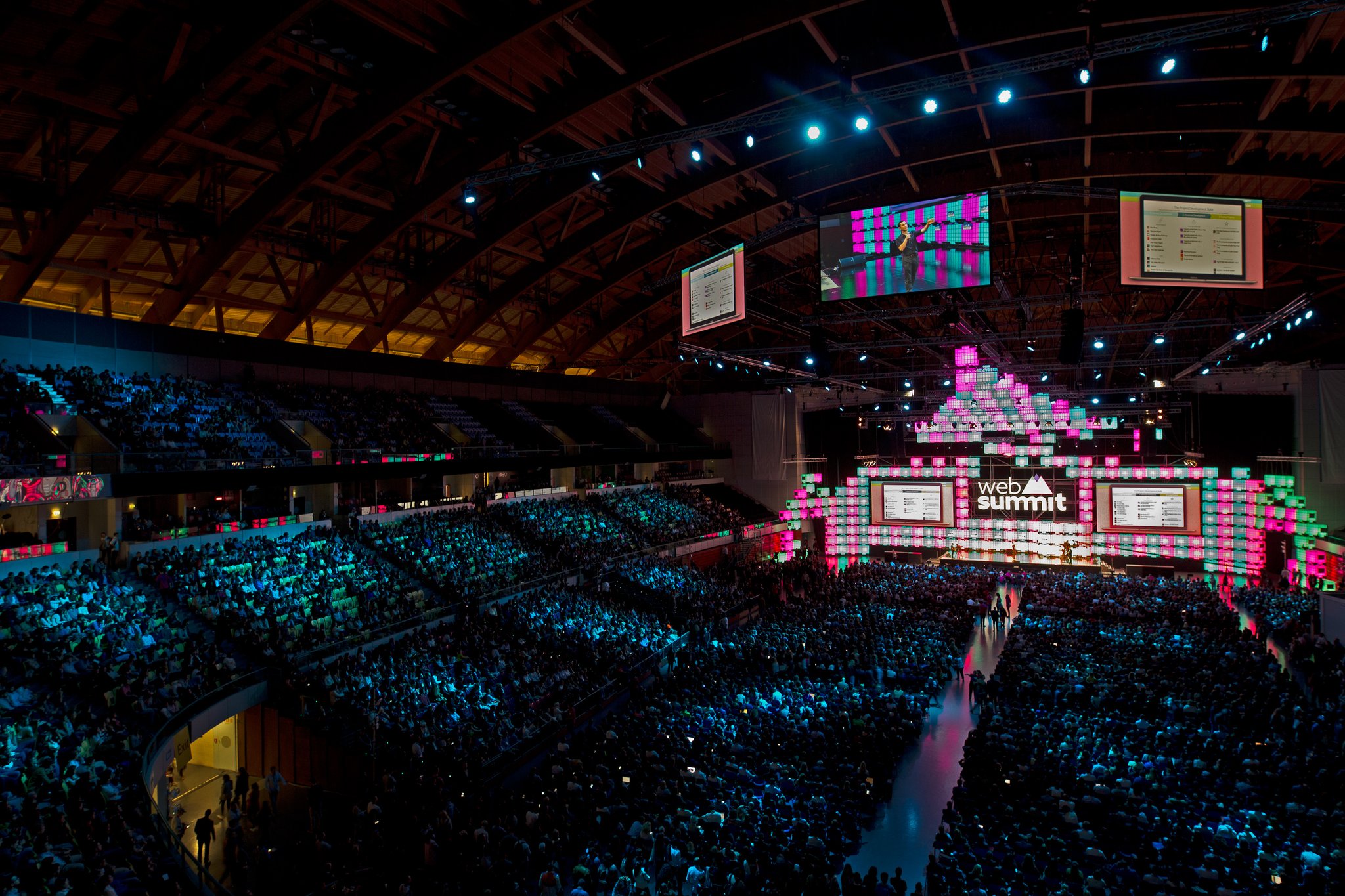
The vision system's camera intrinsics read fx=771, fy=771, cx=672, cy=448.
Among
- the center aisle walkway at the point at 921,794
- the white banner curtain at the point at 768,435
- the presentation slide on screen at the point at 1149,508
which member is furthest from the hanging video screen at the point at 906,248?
the white banner curtain at the point at 768,435

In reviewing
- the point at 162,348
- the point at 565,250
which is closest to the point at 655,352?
the point at 565,250

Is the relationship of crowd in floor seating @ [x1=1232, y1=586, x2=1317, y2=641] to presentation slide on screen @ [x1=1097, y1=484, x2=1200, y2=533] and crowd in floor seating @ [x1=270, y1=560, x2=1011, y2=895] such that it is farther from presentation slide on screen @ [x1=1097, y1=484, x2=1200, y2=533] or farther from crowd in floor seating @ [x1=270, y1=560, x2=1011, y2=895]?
crowd in floor seating @ [x1=270, y1=560, x2=1011, y2=895]

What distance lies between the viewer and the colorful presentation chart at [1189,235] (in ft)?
37.9

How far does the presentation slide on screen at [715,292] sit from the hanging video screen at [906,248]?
1709mm

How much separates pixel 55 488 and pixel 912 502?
3064 cm

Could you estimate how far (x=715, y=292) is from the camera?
15898 mm

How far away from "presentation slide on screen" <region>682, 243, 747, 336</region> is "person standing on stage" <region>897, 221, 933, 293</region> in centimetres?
297

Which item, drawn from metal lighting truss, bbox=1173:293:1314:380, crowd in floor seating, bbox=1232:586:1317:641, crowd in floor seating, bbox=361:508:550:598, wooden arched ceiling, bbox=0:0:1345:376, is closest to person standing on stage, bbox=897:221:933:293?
wooden arched ceiling, bbox=0:0:1345:376

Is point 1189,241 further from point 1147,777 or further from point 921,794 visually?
point 921,794

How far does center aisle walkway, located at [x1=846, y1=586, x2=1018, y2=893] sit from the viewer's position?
40.0 ft

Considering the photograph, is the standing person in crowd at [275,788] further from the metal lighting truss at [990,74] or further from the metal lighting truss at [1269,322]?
the metal lighting truss at [1269,322]

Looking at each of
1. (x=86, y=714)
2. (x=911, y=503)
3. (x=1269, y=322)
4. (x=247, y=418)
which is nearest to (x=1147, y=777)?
(x=1269, y=322)

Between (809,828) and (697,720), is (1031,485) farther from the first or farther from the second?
(809,828)

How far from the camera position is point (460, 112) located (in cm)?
1850
